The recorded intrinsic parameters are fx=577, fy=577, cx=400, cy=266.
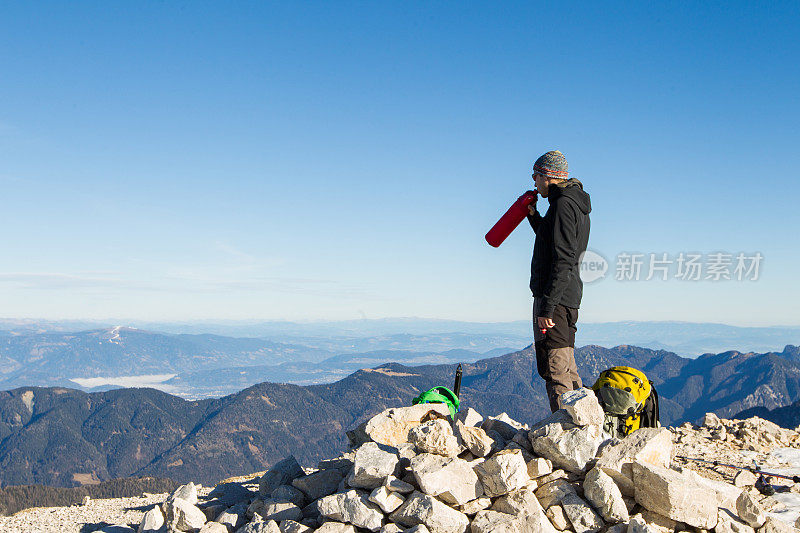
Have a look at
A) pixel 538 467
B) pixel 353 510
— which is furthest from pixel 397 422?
pixel 538 467

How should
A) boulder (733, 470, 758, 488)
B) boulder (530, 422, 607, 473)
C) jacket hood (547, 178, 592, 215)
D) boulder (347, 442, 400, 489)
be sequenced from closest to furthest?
boulder (530, 422, 607, 473) < boulder (347, 442, 400, 489) < jacket hood (547, 178, 592, 215) < boulder (733, 470, 758, 488)

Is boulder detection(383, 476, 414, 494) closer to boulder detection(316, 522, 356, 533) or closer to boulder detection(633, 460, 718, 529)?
boulder detection(316, 522, 356, 533)

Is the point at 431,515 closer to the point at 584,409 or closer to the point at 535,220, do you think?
the point at 584,409

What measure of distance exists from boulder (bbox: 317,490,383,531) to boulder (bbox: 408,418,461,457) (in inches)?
44.3

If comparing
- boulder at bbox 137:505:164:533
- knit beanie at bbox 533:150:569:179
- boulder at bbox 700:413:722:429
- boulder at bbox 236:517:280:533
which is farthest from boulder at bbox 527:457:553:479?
boulder at bbox 700:413:722:429

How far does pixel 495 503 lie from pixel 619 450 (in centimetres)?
185

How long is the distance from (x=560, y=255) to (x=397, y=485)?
4.05m

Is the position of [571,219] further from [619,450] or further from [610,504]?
[610,504]

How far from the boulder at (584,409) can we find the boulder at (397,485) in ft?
8.07

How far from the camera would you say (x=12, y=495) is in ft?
382

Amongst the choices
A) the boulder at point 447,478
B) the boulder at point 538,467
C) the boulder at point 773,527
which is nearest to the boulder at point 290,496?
the boulder at point 447,478

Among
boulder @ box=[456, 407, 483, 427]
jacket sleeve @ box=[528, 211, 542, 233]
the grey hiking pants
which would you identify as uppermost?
jacket sleeve @ box=[528, 211, 542, 233]

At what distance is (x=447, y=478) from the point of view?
770cm

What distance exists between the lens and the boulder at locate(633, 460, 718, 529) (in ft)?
23.8
